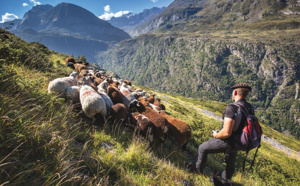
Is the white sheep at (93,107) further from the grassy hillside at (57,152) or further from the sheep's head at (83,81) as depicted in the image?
the sheep's head at (83,81)

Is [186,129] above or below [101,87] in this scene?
below

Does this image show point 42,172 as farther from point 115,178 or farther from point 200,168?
point 200,168

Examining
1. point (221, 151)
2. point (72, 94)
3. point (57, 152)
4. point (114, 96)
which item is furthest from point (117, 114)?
point (221, 151)

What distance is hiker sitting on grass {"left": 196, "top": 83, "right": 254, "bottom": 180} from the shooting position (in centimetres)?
393

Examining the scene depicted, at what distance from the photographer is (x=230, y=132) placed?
392cm

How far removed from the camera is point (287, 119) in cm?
19700

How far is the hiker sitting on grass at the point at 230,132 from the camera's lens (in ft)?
12.9

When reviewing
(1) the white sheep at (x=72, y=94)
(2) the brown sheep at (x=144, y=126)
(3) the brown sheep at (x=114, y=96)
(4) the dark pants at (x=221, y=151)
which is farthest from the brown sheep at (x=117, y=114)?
(4) the dark pants at (x=221, y=151)

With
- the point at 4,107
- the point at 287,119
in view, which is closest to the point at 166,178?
the point at 4,107

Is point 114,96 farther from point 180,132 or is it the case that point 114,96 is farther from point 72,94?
point 180,132

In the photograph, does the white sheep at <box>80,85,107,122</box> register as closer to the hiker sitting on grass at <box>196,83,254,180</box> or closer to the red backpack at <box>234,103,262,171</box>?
the hiker sitting on grass at <box>196,83,254,180</box>

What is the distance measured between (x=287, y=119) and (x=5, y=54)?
294389 millimetres

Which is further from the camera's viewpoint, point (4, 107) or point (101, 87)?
point (101, 87)

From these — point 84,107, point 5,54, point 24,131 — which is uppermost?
point 5,54
